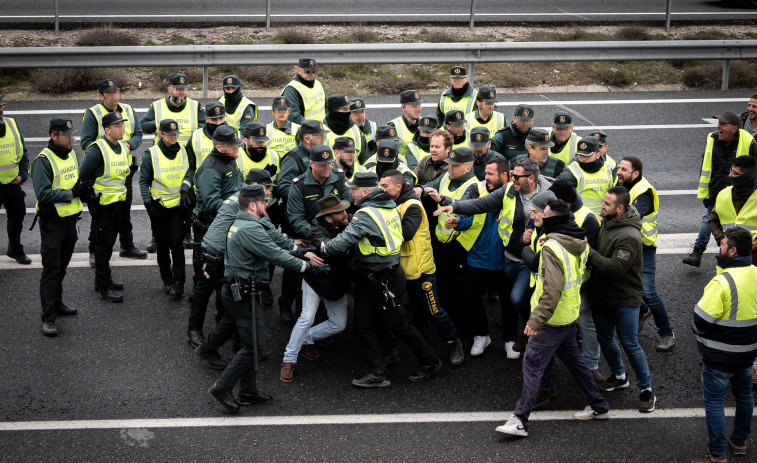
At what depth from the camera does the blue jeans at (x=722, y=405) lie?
622cm

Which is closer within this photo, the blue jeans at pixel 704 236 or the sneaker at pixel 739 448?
the sneaker at pixel 739 448

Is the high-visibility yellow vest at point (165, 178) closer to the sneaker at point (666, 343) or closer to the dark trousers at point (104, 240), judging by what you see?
the dark trousers at point (104, 240)

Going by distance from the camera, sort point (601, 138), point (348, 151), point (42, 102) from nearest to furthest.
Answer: point (348, 151)
point (601, 138)
point (42, 102)

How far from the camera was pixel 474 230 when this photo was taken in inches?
314

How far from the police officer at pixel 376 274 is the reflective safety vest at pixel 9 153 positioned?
4537 millimetres

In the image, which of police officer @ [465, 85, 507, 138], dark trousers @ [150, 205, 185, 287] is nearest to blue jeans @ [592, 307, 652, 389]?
police officer @ [465, 85, 507, 138]

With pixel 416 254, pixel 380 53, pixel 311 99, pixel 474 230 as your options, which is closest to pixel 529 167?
pixel 474 230

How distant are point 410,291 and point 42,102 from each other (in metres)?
10.1

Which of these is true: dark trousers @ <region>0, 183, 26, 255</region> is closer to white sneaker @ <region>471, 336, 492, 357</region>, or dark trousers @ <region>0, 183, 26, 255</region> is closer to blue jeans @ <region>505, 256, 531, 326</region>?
white sneaker @ <region>471, 336, 492, 357</region>

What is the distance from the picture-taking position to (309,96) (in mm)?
10914

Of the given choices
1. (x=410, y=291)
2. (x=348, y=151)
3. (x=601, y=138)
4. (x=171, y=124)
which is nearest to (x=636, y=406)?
(x=410, y=291)

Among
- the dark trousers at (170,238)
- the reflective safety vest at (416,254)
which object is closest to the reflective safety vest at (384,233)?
the reflective safety vest at (416,254)

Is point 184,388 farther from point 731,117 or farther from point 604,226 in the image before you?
point 731,117

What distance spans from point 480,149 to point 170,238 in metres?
3.60
